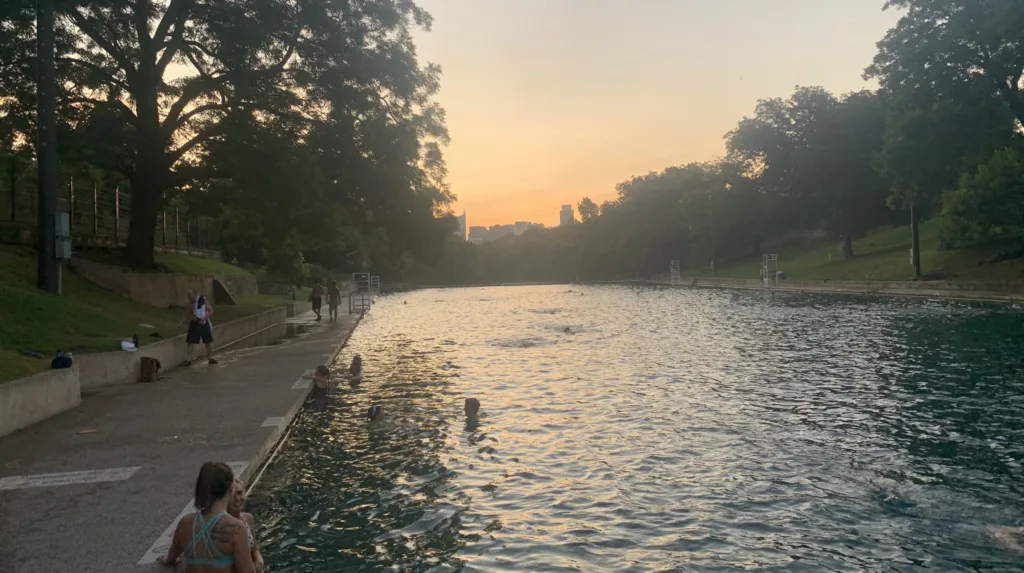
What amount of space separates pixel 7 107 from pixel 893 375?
2523cm

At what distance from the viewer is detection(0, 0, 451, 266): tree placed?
859 inches

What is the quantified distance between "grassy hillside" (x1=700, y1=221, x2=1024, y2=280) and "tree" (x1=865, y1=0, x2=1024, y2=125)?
930 centimetres

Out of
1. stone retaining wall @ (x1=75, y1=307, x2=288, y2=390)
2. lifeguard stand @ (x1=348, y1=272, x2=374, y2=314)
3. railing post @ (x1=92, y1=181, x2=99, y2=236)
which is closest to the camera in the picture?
stone retaining wall @ (x1=75, y1=307, x2=288, y2=390)

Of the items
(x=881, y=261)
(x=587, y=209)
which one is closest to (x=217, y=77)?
(x=881, y=261)

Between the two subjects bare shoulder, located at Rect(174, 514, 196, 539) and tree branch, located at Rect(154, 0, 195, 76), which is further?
tree branch, located at Rect(154, 0, 195, 76)

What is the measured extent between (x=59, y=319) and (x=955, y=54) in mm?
40673

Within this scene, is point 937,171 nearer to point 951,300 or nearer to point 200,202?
point 951,300

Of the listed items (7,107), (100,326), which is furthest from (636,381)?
(7,107)

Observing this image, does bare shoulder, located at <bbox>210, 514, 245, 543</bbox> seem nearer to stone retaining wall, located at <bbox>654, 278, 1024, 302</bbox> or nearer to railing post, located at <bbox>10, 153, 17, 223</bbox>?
railing post, located at <bbox>10, 153, 17, 223</bbox>

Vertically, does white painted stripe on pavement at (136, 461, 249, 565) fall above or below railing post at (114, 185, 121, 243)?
below

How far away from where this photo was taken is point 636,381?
16.4 metres

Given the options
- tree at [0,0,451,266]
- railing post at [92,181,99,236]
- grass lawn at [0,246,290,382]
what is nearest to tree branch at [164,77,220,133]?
tree at [0,0,451,266]

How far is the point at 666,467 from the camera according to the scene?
9539 millimetres

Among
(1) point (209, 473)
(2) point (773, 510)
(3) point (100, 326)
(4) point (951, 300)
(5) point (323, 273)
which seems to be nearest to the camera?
(1) point (209, 473)
